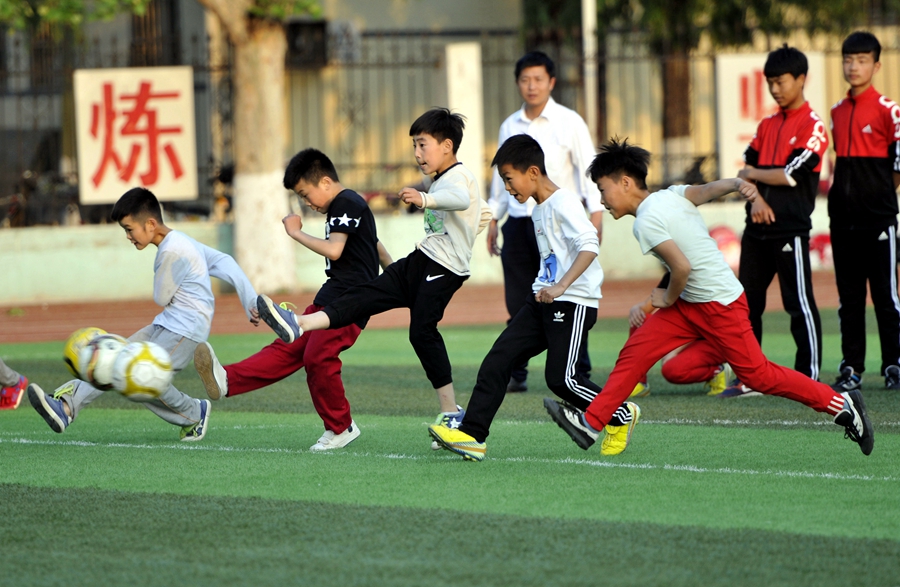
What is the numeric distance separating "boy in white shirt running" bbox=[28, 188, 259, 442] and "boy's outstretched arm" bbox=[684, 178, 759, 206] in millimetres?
2388

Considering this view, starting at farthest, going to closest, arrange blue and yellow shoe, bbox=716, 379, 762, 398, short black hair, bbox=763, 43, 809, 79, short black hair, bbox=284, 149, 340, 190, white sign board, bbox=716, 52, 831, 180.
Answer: white sign board, bbox=716, 52, 831, 180
blue and yellow shoe, bbox=716, 379, 762, 398
short black hair, bbox=763, 43, 809, 79
short black hair, bbox=284, 149, 340, 190

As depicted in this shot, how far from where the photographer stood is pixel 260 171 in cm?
1744

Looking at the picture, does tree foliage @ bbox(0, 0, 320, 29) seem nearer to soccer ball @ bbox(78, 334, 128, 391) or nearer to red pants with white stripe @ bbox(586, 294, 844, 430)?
soccer ball @ bbox(78, 334, 128, 391)

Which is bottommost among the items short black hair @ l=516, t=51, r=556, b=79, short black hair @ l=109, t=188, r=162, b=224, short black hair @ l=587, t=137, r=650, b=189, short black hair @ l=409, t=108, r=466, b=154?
short black hair @ l=109, t=188, r=162, b=224

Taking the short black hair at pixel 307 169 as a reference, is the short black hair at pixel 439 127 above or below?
above

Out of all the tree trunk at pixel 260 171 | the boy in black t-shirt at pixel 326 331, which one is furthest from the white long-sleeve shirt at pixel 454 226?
the tree trunk at pixel 260 171

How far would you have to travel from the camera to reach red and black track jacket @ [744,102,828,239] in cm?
780

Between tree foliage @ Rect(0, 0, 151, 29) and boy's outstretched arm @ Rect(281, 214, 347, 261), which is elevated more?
tree foliage @ Rect(0, 0, 151, 29)

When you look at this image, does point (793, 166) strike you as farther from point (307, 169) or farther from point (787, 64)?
point (307, 169)

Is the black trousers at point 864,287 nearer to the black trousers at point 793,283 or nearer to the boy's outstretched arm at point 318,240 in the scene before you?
the black trousers at point 793,283

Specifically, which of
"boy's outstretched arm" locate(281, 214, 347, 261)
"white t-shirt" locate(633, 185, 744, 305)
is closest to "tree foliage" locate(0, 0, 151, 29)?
"boy's outstretched arm" locate(281, 214, 347, 261)

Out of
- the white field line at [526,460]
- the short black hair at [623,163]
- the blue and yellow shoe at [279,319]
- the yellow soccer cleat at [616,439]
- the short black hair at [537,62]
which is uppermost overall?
the short black hair at [537,62]

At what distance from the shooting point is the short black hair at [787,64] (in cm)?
773

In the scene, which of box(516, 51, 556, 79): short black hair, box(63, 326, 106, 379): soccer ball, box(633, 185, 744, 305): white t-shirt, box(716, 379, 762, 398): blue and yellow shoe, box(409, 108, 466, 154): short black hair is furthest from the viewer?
box(516, 51, 556, 79): short black hair
